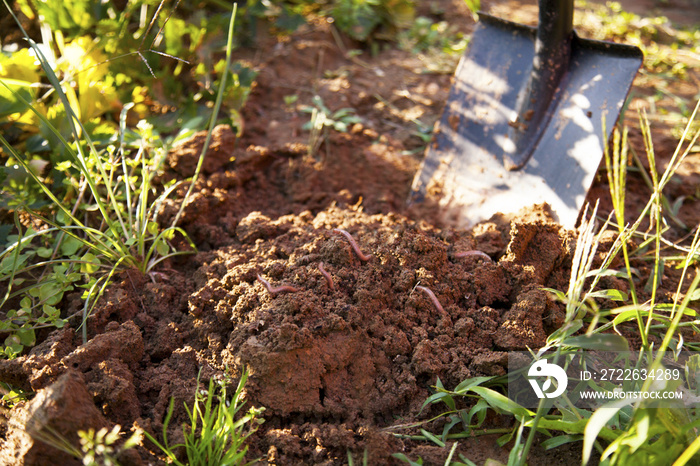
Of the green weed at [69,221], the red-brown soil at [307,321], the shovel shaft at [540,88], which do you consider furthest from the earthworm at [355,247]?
the shovel shaft at [540,88]

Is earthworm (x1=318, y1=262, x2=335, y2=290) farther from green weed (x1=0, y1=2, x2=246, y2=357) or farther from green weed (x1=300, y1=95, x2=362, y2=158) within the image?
green weed (x1=300, y1=95, x2=362, y2=158)

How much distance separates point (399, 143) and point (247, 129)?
0.79m

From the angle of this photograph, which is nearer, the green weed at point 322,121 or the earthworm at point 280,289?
the earthworm at point 280,289

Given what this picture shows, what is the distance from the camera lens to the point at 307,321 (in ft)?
4.51

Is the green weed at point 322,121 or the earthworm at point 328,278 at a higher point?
the green weed at point 322,121

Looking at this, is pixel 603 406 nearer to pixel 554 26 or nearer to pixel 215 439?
pixel 215 439

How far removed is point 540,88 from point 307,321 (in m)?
1.51

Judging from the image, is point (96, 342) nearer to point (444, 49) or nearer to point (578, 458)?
point (578, 458)

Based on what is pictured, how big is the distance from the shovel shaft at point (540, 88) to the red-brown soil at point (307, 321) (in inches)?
13.7

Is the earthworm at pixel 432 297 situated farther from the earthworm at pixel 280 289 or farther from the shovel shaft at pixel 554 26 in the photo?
the shovel shaft at pixel 554 26

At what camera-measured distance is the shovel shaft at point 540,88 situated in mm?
2033

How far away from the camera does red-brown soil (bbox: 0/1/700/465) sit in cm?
125

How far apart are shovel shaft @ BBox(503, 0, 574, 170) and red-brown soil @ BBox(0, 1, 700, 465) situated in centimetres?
35

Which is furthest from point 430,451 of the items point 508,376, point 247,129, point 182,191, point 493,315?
point 247,129
